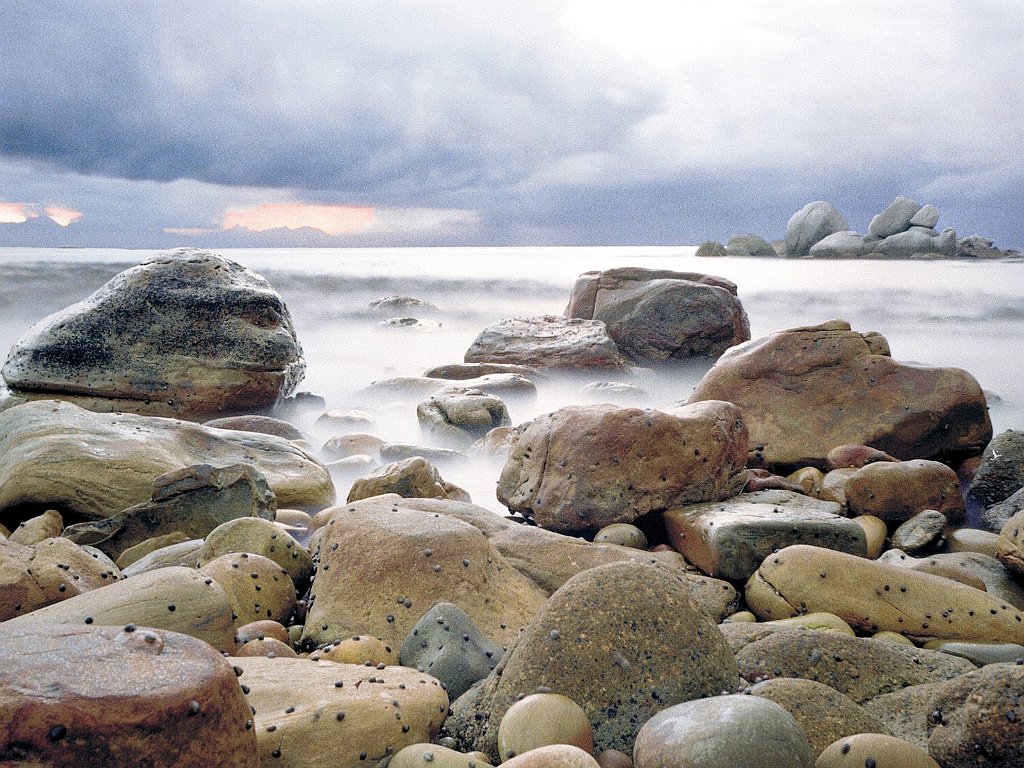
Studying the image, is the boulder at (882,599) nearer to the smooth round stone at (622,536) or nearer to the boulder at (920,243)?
the smooth round stone at (622,536)

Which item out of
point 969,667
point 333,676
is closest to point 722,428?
point 969,667

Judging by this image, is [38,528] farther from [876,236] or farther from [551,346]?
[876,236]

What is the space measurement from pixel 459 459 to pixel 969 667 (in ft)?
14.9

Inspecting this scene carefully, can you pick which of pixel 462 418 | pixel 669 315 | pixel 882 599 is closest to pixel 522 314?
pixel 669 315

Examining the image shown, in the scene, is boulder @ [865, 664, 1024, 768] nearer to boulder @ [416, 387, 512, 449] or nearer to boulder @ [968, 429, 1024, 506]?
boulder @ [968, 429, 1024, 506]

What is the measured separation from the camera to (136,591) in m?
2.74

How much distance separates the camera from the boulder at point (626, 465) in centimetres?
487

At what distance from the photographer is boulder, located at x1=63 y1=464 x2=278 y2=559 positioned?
174 inches

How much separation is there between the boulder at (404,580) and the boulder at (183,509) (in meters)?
1.06

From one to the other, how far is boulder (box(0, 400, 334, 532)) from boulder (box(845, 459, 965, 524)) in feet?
11.4

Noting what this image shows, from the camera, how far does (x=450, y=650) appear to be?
291 cm

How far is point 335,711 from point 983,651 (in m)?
2.61

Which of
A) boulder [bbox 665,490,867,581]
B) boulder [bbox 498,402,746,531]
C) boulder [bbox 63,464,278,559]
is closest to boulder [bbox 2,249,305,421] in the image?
boulder [bbox 63,464,278,559]

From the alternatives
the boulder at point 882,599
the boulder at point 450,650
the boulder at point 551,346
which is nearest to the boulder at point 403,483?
the boulder at point 450,650
